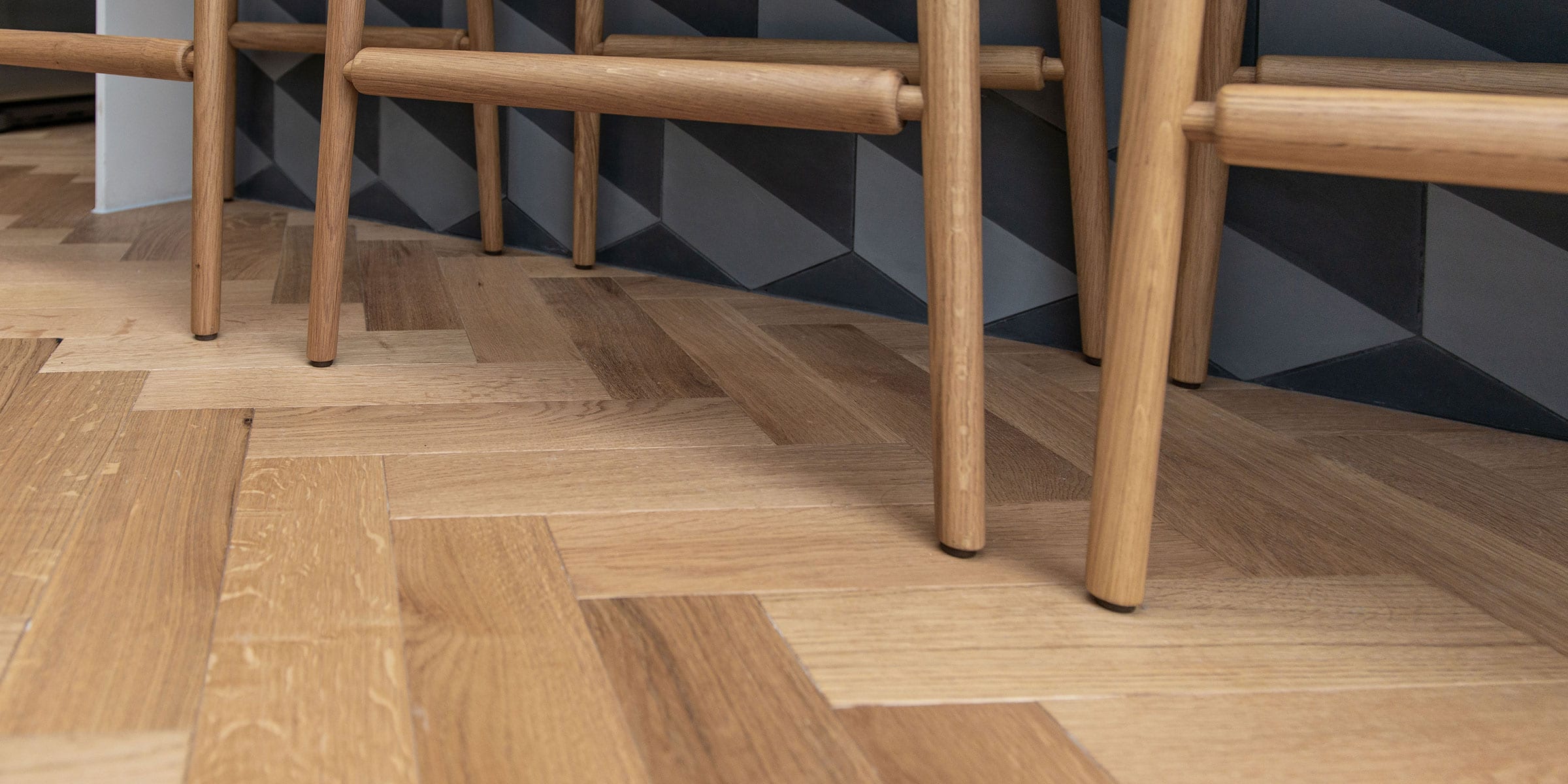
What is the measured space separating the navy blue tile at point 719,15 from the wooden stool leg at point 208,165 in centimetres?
53

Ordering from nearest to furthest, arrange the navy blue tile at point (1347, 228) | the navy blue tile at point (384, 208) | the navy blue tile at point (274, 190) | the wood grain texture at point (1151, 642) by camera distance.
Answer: the wood grain texture at point (1151, 642) < the navy blue tile at point (1347, 228) < the navy blue tile at point (384, 208) < the navy blue tile at point (274, 190)

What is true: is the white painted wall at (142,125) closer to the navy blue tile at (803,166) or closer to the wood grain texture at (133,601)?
the navy blue tile at (803,166)

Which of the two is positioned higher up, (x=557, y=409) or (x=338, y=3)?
(x=338, y=3)

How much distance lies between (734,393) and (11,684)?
1.87ft

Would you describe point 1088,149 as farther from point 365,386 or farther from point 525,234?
point 525,234

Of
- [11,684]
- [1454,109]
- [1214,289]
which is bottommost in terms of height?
[11,684]

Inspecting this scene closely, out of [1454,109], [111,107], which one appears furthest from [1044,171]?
[111,107]

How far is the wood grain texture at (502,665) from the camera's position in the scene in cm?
44

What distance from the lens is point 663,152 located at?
144 cm

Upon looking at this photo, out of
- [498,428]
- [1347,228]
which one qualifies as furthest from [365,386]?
[1347,228]

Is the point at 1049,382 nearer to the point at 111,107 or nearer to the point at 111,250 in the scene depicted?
the point at 111,250

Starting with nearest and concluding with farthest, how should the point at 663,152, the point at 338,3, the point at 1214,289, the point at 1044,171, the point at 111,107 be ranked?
the point at 338,3
the point at 1214,289
the point at 1044,171
the point at 663,152
the point at 111,107

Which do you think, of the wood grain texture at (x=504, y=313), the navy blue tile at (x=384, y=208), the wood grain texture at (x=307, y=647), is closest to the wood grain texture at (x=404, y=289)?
the wood grain texture at (x=504, y=313)

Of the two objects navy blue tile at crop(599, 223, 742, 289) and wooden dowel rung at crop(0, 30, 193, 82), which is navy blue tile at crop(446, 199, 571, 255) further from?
wooden dowel rung at crop(0, 30, 193, 82)
